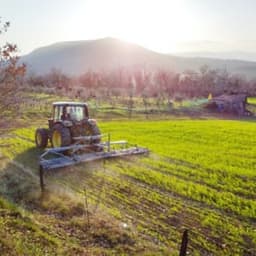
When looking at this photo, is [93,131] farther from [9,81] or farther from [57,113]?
[9,81]

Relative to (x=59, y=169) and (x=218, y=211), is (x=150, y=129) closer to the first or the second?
(x=59, y=169)

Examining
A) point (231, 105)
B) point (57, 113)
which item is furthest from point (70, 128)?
point (231, 105)

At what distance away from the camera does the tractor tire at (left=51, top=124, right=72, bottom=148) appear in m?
12.9

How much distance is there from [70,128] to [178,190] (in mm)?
5775

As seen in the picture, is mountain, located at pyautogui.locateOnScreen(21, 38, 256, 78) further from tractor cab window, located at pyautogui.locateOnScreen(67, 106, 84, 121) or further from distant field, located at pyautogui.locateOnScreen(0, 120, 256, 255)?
distant field, located at pyautogui.locateOnScreen(0, 120, 256, 255)

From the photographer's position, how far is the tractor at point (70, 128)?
1312 cm

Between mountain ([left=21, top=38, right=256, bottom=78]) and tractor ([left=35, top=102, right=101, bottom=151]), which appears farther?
mountain ([left=21, top=38, right=256, bottom=78])

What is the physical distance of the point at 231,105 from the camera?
4147 centimetres

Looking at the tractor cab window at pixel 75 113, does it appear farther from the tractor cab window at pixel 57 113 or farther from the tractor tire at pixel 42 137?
the tractor tire at pixel 42 137

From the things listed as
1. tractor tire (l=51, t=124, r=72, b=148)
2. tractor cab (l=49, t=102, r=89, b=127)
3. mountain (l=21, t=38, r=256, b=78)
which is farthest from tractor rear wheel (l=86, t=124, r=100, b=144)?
mountain (l=21, t=38, r=256, b=78)

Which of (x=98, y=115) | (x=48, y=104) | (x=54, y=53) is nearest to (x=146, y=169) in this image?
(x=98, y=115)

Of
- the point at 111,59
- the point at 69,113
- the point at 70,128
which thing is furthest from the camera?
the point at 111,59

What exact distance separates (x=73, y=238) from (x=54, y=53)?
573 ft

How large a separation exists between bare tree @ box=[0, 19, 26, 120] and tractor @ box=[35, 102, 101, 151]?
6.18 metres
